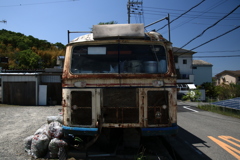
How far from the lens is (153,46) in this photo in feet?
16.0

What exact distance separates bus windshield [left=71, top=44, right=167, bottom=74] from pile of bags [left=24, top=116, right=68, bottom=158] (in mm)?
1641

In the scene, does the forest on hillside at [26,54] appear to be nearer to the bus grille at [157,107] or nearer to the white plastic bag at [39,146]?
the white plastic bag at [39,146]

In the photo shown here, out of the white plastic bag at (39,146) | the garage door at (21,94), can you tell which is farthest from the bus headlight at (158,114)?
the garage door at (21,94)

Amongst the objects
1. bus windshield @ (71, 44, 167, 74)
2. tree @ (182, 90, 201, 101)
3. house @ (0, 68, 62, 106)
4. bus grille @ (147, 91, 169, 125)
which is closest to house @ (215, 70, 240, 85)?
tree @ (182, 90, 201, 101)

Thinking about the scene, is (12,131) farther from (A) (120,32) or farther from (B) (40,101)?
(B) (40,101)

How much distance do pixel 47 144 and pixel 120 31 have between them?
3.25 meters

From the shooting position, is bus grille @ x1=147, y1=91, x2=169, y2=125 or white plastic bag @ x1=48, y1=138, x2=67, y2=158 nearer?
bus grille @ x1=147, y1=91, x2=169, y2=125

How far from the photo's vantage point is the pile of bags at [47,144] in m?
4.71

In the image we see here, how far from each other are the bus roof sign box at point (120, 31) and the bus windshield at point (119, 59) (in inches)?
9.6

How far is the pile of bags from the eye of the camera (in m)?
4.71

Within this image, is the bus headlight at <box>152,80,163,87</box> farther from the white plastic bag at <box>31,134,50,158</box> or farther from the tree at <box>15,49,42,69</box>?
the tree at <box>15,49,42,69</box>

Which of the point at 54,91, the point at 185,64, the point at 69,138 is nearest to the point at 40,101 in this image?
the point at 54,91

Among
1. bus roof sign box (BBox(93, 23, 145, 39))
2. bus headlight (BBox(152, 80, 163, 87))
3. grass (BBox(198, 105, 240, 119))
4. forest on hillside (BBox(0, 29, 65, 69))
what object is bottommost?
grass (BBox(198, 105, 240, 119))

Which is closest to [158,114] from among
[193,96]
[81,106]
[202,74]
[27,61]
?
[81,106]
